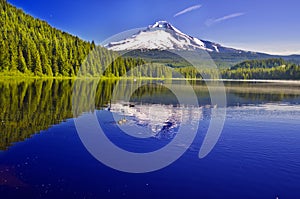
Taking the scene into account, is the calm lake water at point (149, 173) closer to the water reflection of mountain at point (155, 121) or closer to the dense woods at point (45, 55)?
the water reflection of mountain at point (155, 121)

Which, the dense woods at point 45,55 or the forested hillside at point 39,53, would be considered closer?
the forested hillside at point 39,53

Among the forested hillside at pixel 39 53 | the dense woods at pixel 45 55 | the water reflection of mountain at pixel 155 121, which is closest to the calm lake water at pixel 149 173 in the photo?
the water reflection of mountain at pixel 155 121

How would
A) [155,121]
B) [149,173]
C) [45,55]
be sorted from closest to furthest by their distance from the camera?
[149,173] → [155,121] → [45,55]

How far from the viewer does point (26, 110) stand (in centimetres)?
3381

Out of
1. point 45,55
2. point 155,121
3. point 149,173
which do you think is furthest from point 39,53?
point 149,173

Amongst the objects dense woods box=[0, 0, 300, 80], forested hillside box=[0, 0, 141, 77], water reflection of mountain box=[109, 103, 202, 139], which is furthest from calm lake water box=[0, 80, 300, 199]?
dense woods box=[0, 0, 300, 80]

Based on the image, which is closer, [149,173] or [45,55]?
[149,173]

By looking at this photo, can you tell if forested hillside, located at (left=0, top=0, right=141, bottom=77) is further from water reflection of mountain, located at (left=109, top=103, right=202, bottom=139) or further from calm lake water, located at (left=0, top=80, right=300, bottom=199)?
calm lake water, located at (left=0, top=80, right=300, bottom=199)

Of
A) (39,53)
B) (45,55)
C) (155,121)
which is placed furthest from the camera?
(45,55)

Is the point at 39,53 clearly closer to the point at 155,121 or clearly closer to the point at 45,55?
the point at 45,55

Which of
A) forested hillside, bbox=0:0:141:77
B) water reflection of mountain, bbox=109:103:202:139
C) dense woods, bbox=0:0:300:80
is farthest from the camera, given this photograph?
dense woods, bbox=0:0:300:80

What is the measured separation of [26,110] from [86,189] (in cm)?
2352

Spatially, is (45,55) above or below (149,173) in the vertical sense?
above

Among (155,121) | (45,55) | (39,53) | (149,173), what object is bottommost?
(149,173)
